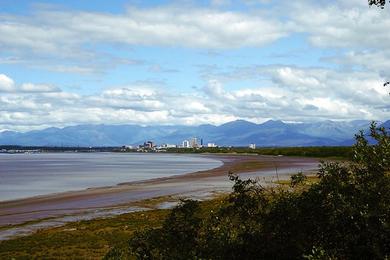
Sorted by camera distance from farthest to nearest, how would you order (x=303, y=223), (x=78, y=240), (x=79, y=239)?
(x=79, y=239), (x=78, y=240), (x=303, y=223)

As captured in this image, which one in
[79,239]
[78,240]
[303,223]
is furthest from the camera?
[79,239]

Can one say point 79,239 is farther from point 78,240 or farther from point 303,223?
point 303,223

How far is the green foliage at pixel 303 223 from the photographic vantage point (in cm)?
811

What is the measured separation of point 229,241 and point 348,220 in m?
2.77

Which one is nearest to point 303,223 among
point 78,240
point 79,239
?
point 78,240

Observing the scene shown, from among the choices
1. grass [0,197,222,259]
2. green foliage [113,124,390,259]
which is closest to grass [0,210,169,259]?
grass [0,197,222,259]

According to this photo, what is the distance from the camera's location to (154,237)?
11172 millimetres

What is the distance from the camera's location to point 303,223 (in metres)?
9.21

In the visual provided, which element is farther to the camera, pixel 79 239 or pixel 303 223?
pixel 79 239

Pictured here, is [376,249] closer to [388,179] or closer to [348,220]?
[348,220]

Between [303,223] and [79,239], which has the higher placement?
[303,223]

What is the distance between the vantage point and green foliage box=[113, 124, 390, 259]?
8.11m

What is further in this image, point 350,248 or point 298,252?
point 298,252

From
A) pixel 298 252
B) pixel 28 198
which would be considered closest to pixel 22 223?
pixel 28 198
